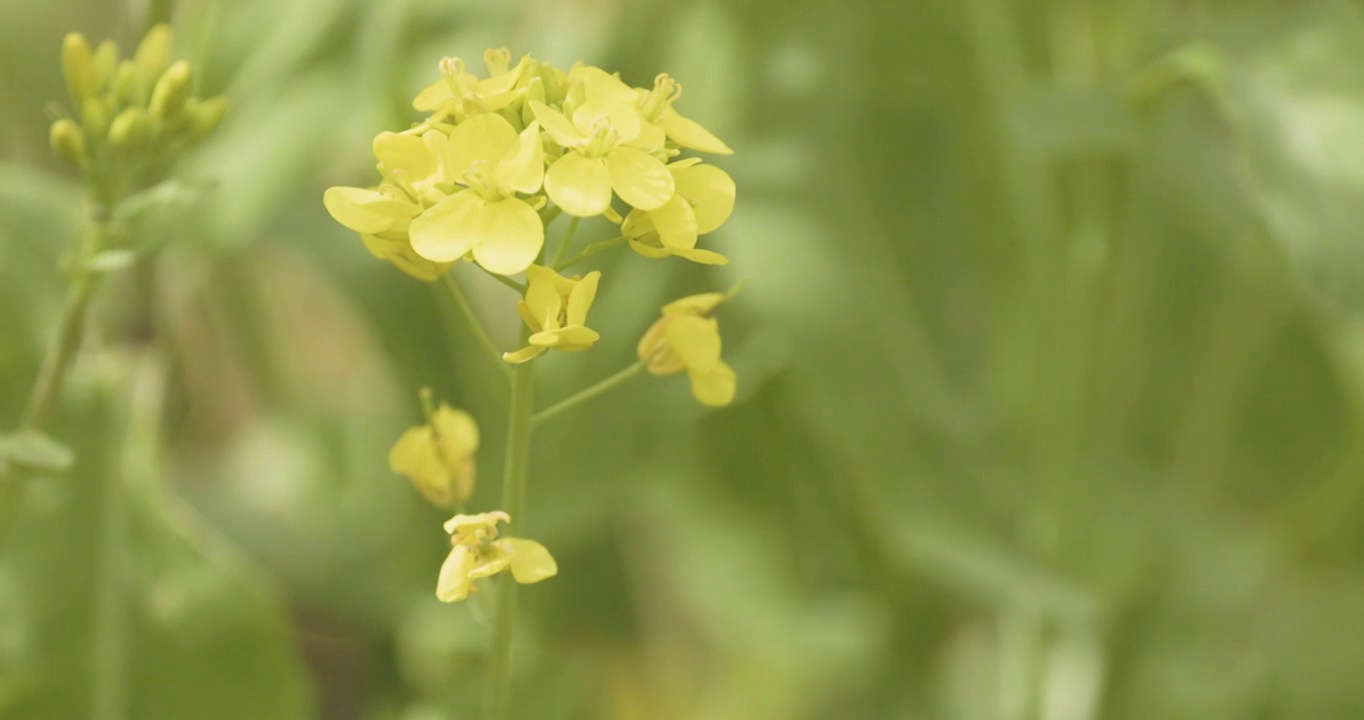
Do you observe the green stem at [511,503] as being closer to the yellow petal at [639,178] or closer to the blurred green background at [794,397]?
the yellow petal at [639,178]

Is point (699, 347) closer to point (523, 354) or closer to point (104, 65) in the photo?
point (523, 354)

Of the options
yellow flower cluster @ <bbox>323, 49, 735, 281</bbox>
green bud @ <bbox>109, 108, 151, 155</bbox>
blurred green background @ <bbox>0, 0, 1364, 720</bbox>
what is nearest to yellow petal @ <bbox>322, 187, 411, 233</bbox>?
yellow flower cluster @ <bbox>323, 49, 735, 281</bbox>

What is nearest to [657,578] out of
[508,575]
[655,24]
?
[655,24]

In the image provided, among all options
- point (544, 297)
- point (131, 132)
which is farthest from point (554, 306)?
point (131, 132)

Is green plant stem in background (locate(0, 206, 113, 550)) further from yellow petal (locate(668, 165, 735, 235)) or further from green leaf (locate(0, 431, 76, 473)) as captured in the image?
yellow petal (locate(668, 165, 735, 235))

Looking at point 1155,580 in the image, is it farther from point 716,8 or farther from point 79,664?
point 79,664
